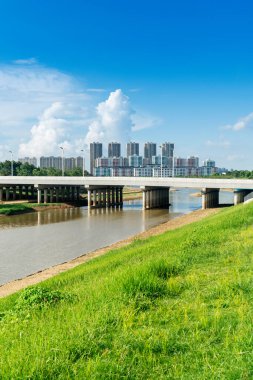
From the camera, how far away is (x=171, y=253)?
1537 cm

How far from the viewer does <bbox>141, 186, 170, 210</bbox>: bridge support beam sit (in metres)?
66.7

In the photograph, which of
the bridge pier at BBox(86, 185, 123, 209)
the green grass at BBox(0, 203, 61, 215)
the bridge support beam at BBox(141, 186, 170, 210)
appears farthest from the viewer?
the bridge pier at BBox(86, 185, 123, 209)

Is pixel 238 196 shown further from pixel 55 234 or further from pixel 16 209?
pixel 16 209

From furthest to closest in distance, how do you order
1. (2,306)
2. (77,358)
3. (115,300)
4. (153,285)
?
(2,306) → (153,285) → (115,300) → (77,358)

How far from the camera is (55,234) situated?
129 feet

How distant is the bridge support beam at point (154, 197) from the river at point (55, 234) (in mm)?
4013

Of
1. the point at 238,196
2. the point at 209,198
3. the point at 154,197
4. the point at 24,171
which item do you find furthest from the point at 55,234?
the point at 24,171

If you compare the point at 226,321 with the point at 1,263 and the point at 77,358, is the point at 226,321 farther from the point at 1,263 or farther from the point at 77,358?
the point at 1,263

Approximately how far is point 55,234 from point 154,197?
1297 inches

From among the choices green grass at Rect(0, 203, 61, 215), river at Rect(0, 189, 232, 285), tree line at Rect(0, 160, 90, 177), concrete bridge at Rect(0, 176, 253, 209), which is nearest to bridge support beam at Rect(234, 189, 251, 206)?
concrete bridge at Rect(0, 176, 253, 209)

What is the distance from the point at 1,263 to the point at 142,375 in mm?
22151

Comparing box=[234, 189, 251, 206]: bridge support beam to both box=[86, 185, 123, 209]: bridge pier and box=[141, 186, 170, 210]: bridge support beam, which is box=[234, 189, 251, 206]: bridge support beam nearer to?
box=[141, 186, 170, 210]: bridge support beam

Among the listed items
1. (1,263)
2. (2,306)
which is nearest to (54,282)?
(2,306)

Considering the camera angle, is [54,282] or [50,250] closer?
[54,282]
